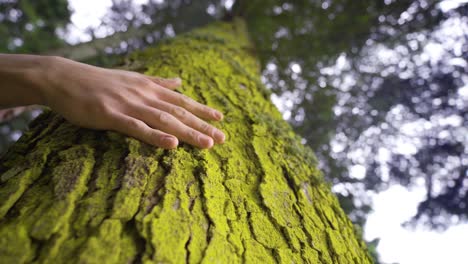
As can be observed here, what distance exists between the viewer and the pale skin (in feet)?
4.39

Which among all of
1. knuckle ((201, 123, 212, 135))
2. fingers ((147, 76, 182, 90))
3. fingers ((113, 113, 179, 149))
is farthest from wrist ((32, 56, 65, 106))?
knuckle ((201, 123, 212, 135))

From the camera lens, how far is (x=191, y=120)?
4.87 feet

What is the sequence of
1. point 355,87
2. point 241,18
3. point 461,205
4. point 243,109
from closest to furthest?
point 243,109
point 461,205
point 241,18
point 355,87

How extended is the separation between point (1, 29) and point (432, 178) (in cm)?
769

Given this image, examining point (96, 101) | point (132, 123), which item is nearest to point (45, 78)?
point (96, 101)

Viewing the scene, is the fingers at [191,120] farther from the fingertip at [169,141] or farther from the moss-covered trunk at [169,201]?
the fingertip at [169,141]

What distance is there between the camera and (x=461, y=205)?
4738 millimetres

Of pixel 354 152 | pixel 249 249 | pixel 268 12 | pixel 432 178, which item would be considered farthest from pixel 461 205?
pixel 249 249

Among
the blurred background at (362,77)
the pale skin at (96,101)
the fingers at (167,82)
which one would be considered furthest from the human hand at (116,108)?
the blurred background at (362,77)

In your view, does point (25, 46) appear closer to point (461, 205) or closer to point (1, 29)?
point (1, 29)

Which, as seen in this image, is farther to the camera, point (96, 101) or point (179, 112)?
point (179, 112)

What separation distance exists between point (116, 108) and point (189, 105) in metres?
0.39

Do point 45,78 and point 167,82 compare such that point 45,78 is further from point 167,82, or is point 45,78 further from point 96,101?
point 167,82

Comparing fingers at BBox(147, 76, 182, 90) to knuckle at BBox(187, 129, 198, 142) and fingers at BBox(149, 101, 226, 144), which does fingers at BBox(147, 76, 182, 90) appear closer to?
fingers at BBox(149, 101, 226, 144)
